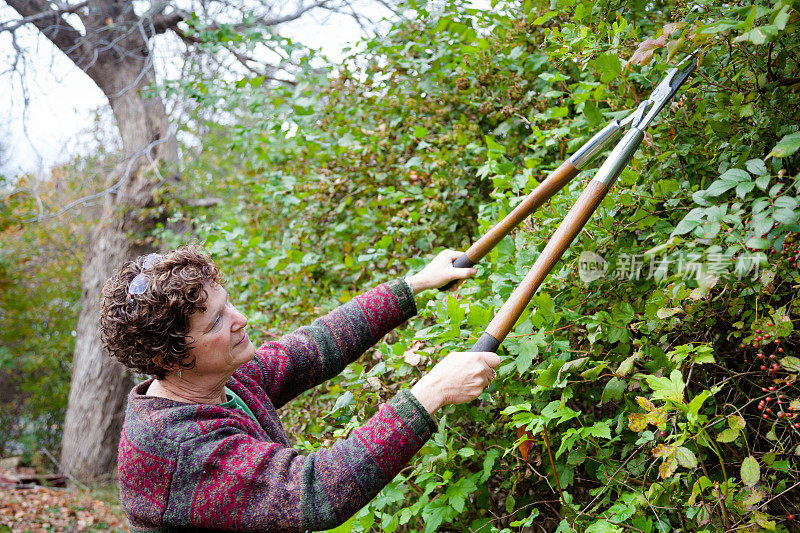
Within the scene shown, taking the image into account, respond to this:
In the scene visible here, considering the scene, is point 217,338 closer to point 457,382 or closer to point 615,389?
point 457,382

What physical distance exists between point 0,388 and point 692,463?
1154cm

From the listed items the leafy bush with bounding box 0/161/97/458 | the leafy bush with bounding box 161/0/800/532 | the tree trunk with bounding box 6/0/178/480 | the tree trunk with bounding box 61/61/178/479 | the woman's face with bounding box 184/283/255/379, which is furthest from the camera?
the leafy bush with bounding box 0/161/97/458

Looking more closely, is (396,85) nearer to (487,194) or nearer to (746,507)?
(487,194)

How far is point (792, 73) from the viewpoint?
1741 millimetres

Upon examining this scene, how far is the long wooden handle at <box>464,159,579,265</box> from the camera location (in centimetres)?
194

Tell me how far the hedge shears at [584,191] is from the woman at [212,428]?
12 cm

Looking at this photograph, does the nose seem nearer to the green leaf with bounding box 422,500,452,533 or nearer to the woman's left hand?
the woman's left hand

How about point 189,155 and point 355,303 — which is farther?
point 189,155

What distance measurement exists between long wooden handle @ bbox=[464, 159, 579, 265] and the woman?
22.9 inches

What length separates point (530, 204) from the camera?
2.00m

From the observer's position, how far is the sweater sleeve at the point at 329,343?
208cm

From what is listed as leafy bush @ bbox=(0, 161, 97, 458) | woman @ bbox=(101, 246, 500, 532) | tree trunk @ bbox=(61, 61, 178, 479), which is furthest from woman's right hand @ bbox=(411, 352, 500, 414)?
leafy bush @ bbox=(0, 161, 97, 458)

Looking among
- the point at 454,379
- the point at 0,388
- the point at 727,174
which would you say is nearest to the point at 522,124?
the point at 727,174

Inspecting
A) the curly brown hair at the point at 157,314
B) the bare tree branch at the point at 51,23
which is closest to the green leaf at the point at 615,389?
the curly brown hair at the point at 157,314
